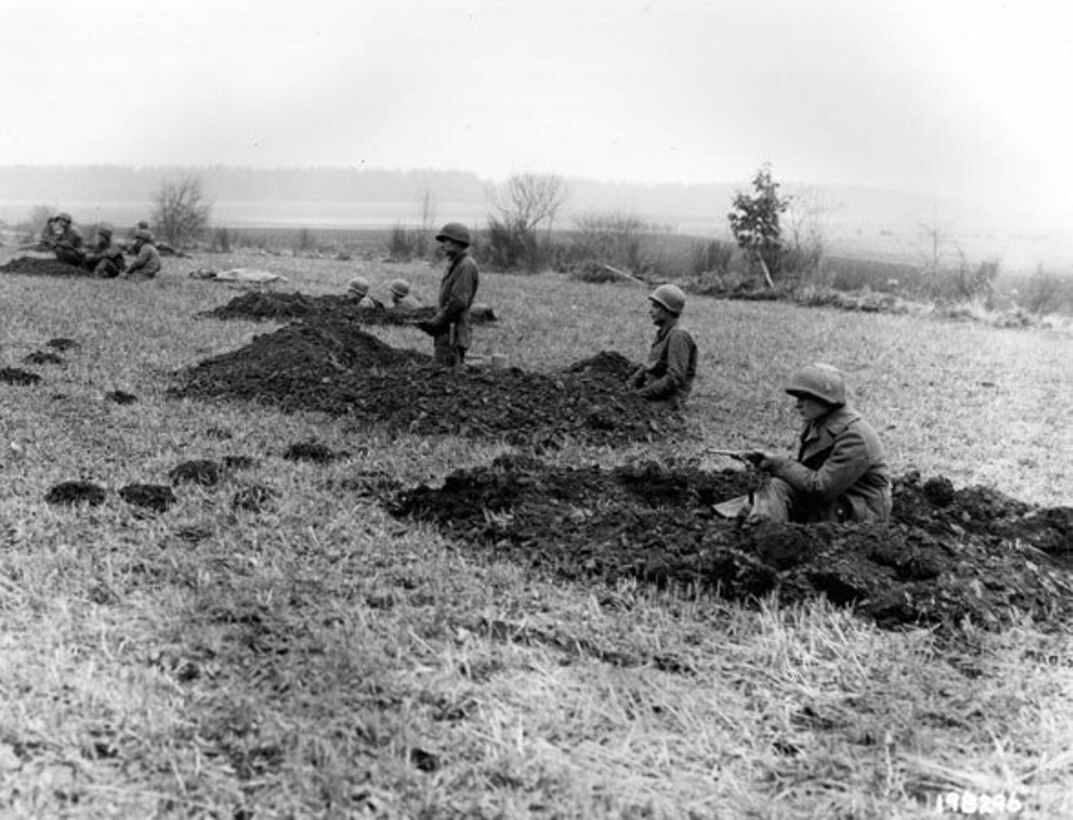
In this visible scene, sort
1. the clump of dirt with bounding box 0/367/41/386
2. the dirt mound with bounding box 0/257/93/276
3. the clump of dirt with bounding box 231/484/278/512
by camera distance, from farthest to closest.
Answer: the dirt mound with bounding box 0/257/93/276 < the clump of dirt with bounding box 0/367/41/386 < the clump of dirt with bounding box 231/484/278/512

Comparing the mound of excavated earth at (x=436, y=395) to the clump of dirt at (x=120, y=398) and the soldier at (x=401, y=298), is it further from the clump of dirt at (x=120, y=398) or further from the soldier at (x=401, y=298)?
the soldier at (x=401, y=298)

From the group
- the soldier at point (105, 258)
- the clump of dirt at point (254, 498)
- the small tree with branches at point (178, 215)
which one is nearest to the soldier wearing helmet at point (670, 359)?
the clump of dirt at point (254, 498)

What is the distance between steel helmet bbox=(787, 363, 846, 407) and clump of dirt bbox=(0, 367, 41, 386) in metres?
7.81

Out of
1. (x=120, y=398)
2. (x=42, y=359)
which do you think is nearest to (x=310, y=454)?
(x=120, y=398)

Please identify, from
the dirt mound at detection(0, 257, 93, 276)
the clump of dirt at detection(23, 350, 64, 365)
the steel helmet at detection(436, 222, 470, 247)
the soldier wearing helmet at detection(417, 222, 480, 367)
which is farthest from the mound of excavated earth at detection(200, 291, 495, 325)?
the dirt mound at detection(0, 257, 93, 276)

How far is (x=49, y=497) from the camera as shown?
6.45 meters

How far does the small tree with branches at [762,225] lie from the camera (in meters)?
32.6

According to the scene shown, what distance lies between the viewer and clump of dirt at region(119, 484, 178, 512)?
647 cm

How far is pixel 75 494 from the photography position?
21.3ft

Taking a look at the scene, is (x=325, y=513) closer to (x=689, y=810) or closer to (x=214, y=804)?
(x=214, y=804)

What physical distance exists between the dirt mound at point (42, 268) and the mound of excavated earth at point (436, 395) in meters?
10.8

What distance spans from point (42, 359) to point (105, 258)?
9.81m

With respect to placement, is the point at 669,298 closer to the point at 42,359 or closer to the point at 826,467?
the point at 826,467

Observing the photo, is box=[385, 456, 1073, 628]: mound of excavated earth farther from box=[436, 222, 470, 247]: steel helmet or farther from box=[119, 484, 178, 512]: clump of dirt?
box=[436, 222, 470, 247]: steel helmet
